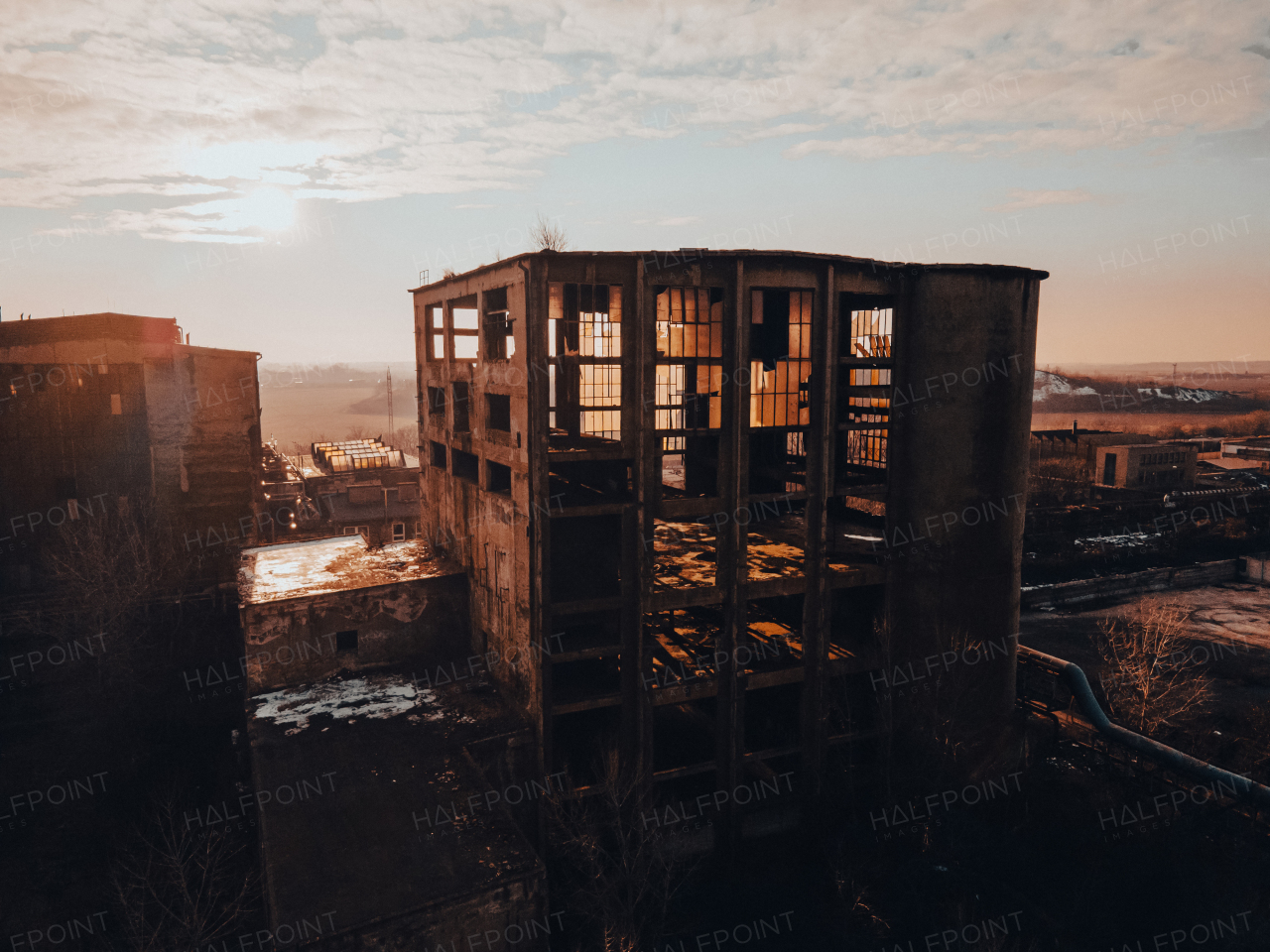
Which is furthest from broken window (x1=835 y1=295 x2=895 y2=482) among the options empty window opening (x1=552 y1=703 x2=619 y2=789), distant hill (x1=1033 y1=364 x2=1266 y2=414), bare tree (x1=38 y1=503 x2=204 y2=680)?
distant hill (x1=1033 y1=364 x2=1266 y2=414)

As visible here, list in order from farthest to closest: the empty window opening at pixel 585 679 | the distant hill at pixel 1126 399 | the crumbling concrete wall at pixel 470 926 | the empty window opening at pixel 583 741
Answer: the distant hill at pixel 1126 399, the empty window opening at pixel 583 741, the empty window opening at pixel 585 679, the crumbling concrete wall at pixel 470 926

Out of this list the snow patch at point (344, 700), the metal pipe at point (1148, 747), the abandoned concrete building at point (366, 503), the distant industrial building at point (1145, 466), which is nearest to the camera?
the snow patch at point (344, 700)

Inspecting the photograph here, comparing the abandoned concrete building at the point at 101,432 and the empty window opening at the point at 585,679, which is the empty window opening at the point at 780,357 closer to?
the empty window opening at the point at 585,679

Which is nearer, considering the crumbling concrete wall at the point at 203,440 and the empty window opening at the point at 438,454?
the empty window opening at the point at 438,454

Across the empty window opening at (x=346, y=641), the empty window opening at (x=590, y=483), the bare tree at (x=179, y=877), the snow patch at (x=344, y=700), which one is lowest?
the bare tree at (x=179, y=877)

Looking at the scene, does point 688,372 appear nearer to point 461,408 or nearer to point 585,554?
point 585,554

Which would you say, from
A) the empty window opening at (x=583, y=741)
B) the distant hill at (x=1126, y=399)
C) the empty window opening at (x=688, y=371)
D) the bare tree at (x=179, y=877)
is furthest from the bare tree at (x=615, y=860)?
the distant hill at (x=1126, y=399)

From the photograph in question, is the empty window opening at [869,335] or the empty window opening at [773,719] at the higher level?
the empty window opening at [869,335]
